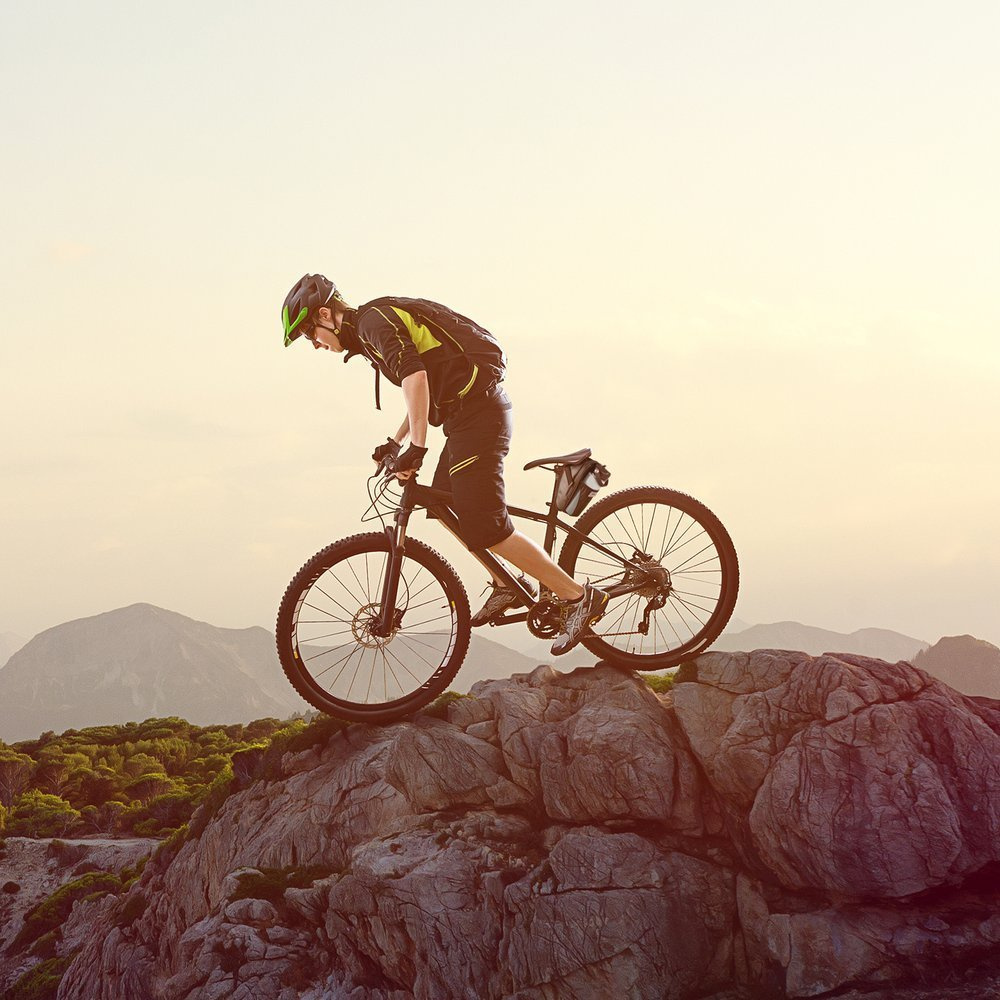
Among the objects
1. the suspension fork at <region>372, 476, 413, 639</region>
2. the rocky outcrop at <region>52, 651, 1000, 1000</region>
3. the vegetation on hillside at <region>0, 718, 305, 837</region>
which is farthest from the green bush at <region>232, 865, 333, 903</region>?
the vegetation on hillside at <region>0, 718, 305, 837</region>

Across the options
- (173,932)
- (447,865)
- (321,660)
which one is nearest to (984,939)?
(447,865)

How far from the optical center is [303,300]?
36.0 feet

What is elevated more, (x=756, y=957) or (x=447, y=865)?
(x=447, y=865)

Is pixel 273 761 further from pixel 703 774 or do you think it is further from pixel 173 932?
pixel 703 774

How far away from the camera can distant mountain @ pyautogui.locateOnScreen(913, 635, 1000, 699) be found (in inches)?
5221

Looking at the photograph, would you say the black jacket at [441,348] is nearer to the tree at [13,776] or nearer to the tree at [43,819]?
the tree at [43,819]

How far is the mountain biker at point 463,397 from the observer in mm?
10938

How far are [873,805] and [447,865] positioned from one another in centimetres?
462

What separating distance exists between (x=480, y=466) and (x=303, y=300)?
269cm

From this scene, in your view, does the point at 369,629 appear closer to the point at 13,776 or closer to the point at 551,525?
the point at 551,525

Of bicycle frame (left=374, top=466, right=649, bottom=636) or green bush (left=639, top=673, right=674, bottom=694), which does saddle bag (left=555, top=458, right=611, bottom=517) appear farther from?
green bush (left=639, top=673, right=674, bottom=694)

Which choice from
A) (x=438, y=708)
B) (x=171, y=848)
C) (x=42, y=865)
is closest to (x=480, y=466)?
(x=438, y=708)

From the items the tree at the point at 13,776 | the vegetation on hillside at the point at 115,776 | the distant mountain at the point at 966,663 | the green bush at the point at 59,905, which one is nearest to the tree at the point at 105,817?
the vegetation on hillside at the point at 115,776

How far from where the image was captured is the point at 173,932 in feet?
43.6
